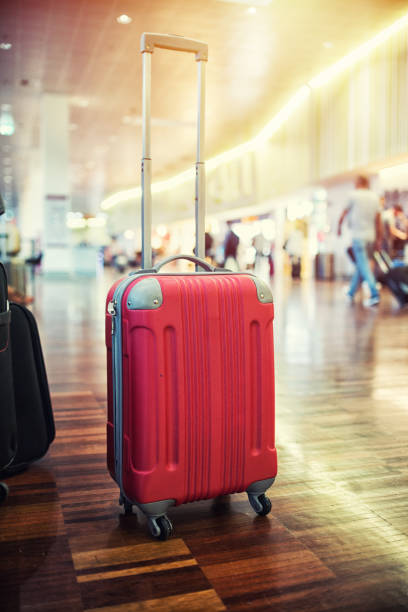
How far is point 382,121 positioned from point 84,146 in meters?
13.0

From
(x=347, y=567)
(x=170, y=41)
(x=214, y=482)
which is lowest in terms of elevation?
(x=347, y=567)

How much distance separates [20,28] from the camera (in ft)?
33.9

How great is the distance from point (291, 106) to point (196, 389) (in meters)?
16.4

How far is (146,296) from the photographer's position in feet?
4.62

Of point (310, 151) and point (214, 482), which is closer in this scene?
point (214, 482)

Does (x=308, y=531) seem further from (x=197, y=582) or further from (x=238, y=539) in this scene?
(x=197, y=582)

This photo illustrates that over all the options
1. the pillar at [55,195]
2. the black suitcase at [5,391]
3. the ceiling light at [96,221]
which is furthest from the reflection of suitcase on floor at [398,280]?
the ceiling light at [96,221]

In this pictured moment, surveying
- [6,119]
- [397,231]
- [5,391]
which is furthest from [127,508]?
[6,119]

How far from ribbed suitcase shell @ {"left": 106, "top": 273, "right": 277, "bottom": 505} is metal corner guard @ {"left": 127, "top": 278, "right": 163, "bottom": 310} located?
1 centimetres

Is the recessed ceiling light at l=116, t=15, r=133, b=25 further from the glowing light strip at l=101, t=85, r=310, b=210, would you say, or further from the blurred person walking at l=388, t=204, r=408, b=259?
the blurred person walking at l=388, t=204, r=408, b=259

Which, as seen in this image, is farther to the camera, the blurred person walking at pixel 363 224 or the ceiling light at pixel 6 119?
the ceiling light at pixel 6 119

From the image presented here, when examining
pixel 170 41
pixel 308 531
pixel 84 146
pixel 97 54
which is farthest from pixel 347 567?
pixel 84 146

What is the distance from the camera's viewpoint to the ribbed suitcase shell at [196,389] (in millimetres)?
1438

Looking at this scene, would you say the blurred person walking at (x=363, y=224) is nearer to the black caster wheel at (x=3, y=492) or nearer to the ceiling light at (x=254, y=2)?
the ceiling light at (x=254, y=2)
